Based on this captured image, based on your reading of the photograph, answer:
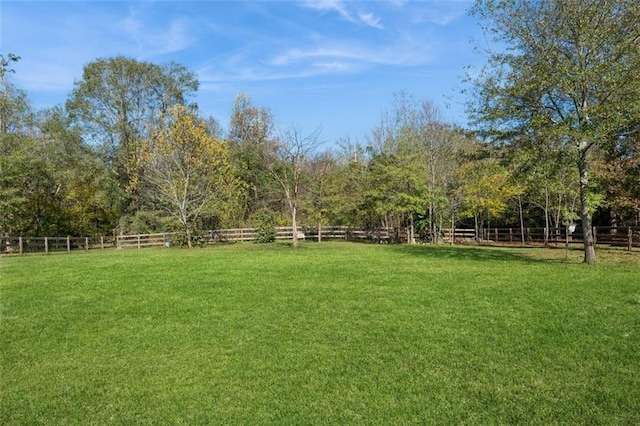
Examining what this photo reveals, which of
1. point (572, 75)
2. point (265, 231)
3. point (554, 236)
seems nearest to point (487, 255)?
point (572, 75)

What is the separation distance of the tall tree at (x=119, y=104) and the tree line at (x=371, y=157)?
10cm

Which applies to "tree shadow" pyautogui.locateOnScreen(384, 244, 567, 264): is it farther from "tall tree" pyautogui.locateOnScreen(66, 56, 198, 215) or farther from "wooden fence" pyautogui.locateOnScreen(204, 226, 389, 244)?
"tall tree" pyautogui.locateOnScreen(66, 56, 198, 215)

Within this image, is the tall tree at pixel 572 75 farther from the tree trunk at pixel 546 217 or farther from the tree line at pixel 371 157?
the tree trunk at pixel 546 217

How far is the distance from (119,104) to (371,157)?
19842 mm

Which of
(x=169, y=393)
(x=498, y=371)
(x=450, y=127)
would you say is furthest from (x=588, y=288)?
(x=450, y=127)

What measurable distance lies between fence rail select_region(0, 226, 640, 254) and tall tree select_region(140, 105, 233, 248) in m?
3.25

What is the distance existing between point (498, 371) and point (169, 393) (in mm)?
3751

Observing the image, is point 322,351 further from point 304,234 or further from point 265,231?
point 304,234

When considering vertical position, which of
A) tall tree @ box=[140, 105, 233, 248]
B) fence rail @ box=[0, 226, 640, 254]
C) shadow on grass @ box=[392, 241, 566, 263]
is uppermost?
tall tree @ box=[140, 105, 233, 248]

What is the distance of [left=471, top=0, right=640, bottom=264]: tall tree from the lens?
12.5m

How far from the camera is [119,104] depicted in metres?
33.4

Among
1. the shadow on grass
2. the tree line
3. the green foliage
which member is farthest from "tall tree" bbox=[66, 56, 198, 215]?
the shadow on grass

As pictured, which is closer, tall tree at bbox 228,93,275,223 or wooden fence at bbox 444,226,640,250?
wooden fence at bbox 444,226,640,250

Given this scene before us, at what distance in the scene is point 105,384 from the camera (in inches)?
198
